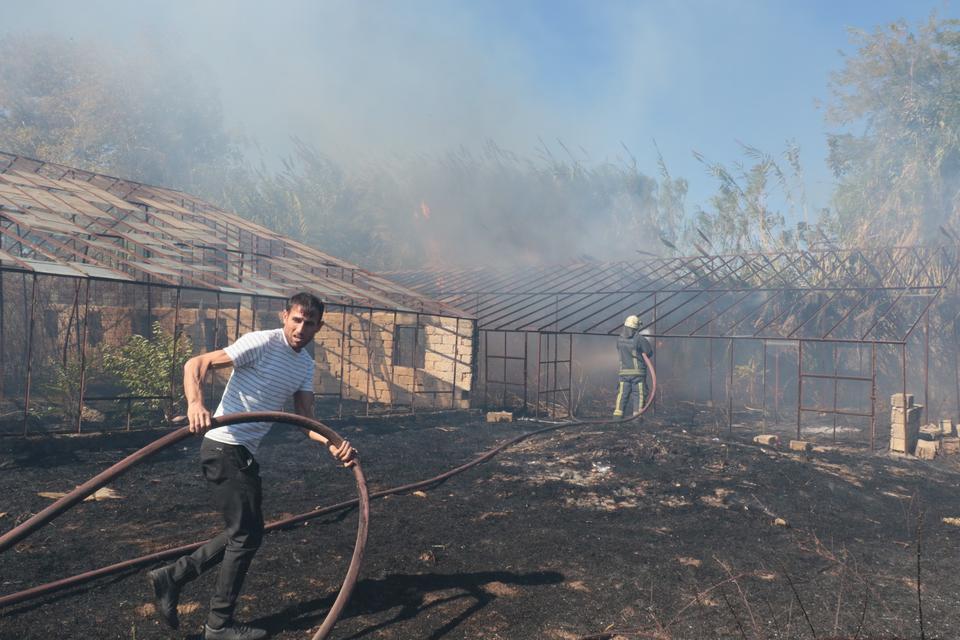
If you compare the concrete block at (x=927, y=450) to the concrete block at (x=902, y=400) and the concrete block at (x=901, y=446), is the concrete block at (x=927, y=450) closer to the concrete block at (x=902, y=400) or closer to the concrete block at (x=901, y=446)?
the concrete block at (x=901, y=446)

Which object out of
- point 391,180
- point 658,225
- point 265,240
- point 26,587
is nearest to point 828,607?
point 26,587

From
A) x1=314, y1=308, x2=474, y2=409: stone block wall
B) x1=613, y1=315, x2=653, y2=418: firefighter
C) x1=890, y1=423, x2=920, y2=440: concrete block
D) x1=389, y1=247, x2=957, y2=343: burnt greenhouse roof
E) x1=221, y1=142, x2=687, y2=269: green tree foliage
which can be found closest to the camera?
x1=890, y1=423, x2=920, y2=440: concrete block

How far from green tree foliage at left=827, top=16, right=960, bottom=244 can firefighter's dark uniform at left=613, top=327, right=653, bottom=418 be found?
13412mm

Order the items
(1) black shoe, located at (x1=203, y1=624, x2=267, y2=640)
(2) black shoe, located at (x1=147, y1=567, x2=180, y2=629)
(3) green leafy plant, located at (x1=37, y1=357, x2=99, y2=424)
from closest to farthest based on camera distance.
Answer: (1) black shoe, located at (x1=203, y1=624, x2=267, y2=640) < (2) black shoe, located at (x1=147, y1=567, x2=180, y2=629) < (3) green leafy plant, located at (x1=37, y1=357, x2=99, y2=424)

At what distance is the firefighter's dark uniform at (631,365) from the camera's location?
13242mm

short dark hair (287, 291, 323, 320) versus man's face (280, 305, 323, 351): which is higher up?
short dark hair (287, 291, 323, 320)

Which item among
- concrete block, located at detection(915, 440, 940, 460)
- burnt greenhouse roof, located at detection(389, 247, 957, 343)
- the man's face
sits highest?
burnt greenhouse roof, located at detection(389, 247, 957, 343)

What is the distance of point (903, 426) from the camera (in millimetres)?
11117

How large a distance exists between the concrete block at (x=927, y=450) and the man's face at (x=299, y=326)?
11.5m

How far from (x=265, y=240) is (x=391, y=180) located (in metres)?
19.8

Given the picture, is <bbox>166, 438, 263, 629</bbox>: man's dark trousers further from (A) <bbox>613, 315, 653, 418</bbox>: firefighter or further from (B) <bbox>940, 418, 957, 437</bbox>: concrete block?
(B) <bbox>940, 418, 957, 437</bbox>: concrete block

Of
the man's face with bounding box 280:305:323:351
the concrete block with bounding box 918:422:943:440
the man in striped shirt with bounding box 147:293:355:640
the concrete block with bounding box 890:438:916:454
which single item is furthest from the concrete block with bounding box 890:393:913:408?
the man's face with bounding box 280:305:323:351

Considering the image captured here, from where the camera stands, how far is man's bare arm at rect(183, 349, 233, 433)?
3.16 meters

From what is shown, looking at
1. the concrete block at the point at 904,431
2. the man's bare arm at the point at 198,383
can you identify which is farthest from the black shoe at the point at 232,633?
the concrete block at the point at 904,431
